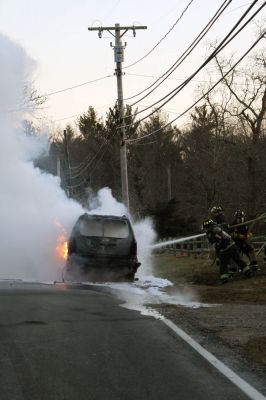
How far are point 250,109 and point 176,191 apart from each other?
58.9 ft

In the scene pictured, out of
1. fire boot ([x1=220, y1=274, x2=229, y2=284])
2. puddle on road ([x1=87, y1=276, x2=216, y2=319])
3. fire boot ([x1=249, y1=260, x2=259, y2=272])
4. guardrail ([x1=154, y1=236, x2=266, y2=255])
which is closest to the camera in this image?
puddle on road ([x1=87, y1=276, x2=216, y2=319])

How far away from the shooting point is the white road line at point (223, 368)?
5508 mm

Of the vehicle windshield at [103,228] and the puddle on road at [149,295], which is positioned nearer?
the puddle on road at [149,295]

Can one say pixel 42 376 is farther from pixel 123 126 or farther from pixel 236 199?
pixel 236 199

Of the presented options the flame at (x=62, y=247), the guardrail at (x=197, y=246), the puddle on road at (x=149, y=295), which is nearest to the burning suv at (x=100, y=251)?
the puddle on road at (x=149, y=295)

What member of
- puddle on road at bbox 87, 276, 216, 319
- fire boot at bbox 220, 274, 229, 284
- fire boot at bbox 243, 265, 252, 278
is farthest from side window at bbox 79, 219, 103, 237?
fire boot at bbox 243, 265, 252, 278

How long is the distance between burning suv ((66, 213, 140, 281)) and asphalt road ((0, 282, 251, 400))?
5467 millimetres

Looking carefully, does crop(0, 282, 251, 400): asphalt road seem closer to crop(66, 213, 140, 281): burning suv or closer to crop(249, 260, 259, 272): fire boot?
crop(66, 213, 140, 281): burning suv

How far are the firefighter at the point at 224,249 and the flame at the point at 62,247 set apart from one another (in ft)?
14.9

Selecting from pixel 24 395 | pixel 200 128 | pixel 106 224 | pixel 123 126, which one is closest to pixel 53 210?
pixel 106 224

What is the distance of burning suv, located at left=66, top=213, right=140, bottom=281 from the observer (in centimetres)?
1599

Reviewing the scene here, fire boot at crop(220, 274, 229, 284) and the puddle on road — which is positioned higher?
fire boot at crop(220, 274, 229, 284)

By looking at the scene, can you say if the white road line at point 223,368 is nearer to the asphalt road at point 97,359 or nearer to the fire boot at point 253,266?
the asphalt road at point 97,359

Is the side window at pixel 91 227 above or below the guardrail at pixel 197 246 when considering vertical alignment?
above
